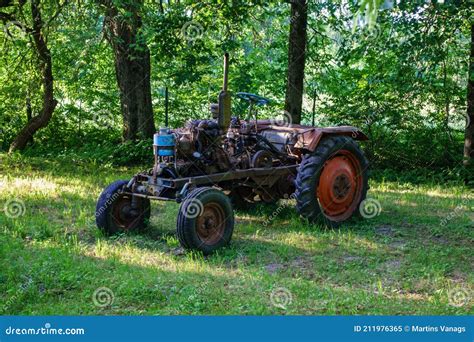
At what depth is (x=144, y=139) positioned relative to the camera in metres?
14.0

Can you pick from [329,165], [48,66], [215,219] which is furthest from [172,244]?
[48,66]

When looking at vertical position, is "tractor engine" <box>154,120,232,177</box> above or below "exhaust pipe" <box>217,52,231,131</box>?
below

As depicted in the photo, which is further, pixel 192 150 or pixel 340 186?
pixel 340 186

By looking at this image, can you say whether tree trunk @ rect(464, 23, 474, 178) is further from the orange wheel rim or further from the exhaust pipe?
the exhaust pipe

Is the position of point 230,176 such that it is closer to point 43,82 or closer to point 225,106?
point 225,106

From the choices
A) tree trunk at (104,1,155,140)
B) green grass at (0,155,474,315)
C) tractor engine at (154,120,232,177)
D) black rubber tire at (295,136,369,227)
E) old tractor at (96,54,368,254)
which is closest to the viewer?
green grass at (0,155,474,315)

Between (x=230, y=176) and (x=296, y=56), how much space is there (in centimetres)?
526

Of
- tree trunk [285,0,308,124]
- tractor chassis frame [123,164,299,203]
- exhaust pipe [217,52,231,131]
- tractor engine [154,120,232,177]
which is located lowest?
tractor chassis frame [123,164,299,203]

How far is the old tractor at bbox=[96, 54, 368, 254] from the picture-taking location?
6930 mm

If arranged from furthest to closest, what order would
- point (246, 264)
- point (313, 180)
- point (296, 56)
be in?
1. point (296, 56)
2. point (313, 180)
3. point (246, 264)

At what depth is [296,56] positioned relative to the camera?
477 inches

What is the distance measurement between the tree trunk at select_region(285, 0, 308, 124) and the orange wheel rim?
3923mm

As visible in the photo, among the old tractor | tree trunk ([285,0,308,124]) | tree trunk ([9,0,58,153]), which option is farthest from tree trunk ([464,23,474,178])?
tree trunk ([9,0,58,153])

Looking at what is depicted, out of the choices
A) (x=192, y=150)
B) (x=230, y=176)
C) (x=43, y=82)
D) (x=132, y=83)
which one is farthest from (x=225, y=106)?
(x=43, y=82)
